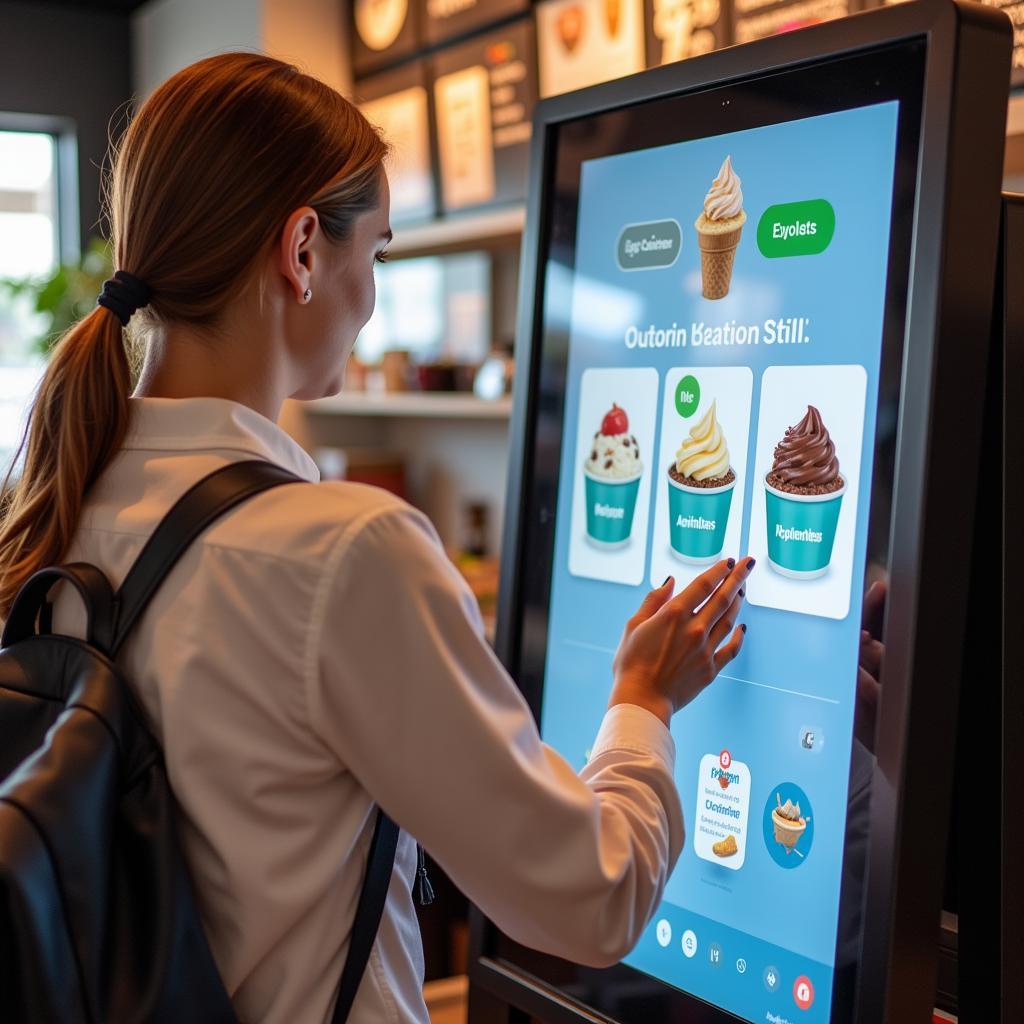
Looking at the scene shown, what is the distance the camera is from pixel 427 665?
80 cm

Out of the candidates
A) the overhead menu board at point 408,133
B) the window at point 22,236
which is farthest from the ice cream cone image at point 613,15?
the window at point 22,236

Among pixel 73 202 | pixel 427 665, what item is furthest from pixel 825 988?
pixel 73 202

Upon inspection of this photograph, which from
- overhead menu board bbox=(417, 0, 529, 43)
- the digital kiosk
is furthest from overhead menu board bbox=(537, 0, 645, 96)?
the digital kiosk

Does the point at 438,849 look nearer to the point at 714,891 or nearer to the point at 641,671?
the point at 641,671

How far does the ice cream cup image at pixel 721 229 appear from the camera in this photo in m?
1.10

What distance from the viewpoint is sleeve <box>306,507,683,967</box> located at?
0.79 meters

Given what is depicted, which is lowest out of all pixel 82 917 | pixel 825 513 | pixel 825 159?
pixel 82 917

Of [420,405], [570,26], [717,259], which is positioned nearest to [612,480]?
[717,259]

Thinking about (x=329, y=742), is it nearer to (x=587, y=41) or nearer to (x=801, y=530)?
(x=801, y=530)

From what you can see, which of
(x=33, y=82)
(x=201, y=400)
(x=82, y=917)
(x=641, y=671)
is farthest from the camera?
(x=33, y=82)

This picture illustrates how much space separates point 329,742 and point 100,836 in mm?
157

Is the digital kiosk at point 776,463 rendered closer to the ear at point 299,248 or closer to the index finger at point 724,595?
the index finger at point 724,595

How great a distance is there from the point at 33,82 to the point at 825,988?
3914 millimetres

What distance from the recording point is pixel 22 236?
4.13m
